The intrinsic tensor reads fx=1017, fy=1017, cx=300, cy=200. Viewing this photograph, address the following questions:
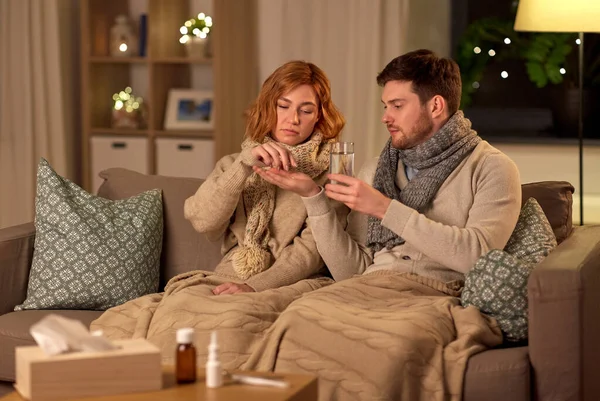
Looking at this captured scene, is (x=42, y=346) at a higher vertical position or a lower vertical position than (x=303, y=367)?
higher

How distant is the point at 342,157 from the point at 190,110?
2.62 m

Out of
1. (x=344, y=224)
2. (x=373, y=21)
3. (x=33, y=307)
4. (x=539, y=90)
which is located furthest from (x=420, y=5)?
(x=33, y=307)

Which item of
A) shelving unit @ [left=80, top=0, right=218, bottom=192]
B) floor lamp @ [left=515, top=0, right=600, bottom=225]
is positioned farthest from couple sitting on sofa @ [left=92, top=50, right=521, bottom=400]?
shelving unit @ [left=80, top=0, right=218, bottom=192]

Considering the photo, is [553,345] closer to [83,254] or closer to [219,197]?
[219,197]

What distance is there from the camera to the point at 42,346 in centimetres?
185

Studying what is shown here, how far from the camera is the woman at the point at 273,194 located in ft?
9.58

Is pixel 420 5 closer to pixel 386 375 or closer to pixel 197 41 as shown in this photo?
pixel 197 41

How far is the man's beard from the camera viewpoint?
2.86m

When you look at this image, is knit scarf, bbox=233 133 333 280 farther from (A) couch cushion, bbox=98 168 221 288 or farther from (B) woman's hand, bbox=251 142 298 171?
(A) couch cushion, bbox=98 168 221 288

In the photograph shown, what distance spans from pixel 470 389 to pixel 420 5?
3034 millimetres

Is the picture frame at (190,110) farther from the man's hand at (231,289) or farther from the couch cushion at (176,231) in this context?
the man's hand at (231,289)

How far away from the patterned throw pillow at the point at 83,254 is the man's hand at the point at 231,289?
33 centimetres

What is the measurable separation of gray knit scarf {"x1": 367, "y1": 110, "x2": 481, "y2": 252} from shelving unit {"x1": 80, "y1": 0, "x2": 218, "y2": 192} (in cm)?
220

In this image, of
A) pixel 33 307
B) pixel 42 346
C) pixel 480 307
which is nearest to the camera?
pixel 42 346
